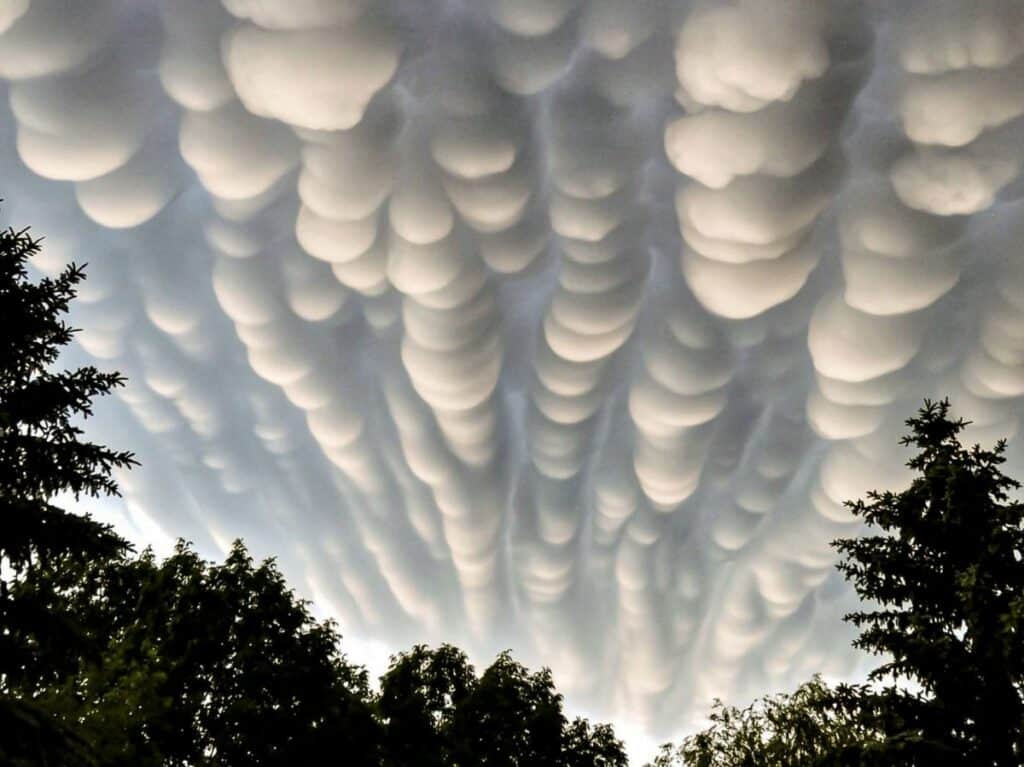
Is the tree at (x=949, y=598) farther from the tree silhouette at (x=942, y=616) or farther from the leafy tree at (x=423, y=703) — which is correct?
the leafy tree at (x=423, y=703)

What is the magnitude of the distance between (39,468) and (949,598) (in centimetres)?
1651

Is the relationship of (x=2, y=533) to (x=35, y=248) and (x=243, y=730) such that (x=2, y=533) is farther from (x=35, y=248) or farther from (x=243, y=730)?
(x=243, y=730)

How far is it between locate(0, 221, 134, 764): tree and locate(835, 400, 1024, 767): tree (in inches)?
543

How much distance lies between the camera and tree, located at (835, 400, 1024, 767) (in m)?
11.7

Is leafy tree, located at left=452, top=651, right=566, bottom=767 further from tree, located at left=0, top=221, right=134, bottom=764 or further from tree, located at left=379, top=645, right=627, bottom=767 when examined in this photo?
tree, located at left=0, top=221, right=134, bottom=764

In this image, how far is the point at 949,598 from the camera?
43.3 feet

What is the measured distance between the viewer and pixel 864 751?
11.7m

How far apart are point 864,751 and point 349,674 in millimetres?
18217

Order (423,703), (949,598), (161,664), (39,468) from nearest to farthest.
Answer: (39,468) → (949,598) → (161,664) → (423,703)

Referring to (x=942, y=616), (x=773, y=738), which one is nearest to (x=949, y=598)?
(x=942, y=616)

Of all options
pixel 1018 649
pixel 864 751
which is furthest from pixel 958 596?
pixel 864 751

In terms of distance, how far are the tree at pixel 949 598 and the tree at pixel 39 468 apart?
45.2 feet

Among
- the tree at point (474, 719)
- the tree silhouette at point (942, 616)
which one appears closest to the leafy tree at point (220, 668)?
the tree at point (474, 719)

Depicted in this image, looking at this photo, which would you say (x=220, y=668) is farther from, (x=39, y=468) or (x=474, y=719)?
(x=39, y=468)
